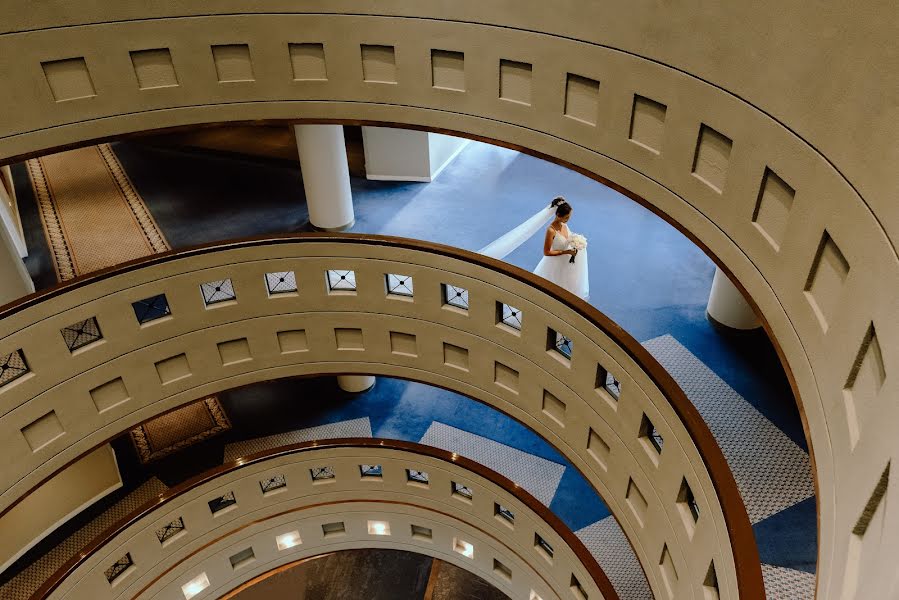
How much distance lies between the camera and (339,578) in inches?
781

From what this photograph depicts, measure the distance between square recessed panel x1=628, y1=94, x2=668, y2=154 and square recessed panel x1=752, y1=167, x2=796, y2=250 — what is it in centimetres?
171

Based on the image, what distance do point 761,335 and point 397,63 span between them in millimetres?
7264

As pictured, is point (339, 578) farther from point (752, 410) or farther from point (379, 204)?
point (752, 410)

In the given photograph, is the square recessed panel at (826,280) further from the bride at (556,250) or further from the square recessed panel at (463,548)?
the square recessed panel at (463,548)

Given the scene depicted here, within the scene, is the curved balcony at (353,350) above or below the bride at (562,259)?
below

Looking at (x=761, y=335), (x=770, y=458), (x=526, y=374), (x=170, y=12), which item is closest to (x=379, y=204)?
(x=526, y=374)

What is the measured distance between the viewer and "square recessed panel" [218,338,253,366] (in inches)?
552

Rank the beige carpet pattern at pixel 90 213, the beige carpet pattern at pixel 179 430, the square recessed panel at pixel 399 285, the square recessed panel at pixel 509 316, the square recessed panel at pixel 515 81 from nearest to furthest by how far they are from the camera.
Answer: the square recessed panel at pixel 515 81, the square recessed panel at pixel 509 316, the square recessed panel at pixel 399 285, the beige carpet pattern at pixel 90 213, the beige carpet pattern at pixel 179 430

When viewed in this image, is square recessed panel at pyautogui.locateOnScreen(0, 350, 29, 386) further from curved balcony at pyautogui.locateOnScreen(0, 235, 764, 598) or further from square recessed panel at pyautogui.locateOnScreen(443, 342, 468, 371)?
square recessed panel at pyautogui.locateOnScreen(443, 342, 468, 371)

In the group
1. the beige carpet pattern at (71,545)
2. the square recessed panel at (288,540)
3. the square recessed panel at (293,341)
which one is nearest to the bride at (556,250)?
the square recessed panel at (293,341)

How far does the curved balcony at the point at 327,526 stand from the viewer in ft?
45.5

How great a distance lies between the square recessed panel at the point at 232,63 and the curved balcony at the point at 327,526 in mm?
8008

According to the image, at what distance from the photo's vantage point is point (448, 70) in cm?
1008

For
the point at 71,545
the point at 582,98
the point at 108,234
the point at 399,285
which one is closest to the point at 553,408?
the point at 399,285
